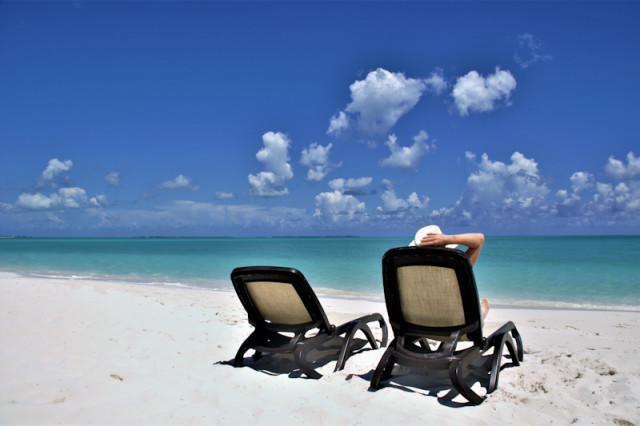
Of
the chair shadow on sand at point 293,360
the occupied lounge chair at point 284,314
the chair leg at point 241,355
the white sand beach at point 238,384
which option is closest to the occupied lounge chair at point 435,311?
the white sand beach at point 238,384

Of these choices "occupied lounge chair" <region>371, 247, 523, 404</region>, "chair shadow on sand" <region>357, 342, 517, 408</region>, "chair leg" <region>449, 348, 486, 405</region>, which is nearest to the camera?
"chair leg" <region>449, 348, 486, 405</region>

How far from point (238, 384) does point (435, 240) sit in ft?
7.19

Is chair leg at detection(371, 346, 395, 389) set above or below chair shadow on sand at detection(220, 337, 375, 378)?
above

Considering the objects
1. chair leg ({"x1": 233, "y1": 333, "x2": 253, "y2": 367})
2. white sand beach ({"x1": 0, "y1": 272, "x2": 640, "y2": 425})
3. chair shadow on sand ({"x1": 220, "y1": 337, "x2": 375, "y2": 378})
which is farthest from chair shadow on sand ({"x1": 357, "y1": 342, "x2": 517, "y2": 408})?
chair leg ({"x1": 233, "y1": 333, "x2": 253, "y2": 367})

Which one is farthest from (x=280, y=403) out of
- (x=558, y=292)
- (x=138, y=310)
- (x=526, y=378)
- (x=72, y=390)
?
(x=558, y=292)

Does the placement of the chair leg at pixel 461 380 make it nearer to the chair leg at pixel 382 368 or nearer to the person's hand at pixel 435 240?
the chair leg at pixel 382 368

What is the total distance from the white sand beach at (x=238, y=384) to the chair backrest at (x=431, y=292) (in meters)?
0.56

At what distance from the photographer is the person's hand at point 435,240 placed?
3955 millimetres

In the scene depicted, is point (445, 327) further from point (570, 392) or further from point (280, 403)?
point (280, 403)

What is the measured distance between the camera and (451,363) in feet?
11.8

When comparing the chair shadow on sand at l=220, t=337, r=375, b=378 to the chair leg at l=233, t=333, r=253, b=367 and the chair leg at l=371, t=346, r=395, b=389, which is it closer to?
the chair leg at l=233, t=333, r=253, b=367

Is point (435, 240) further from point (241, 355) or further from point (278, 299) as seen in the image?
point (241, 355)

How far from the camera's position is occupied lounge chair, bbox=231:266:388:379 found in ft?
13.9

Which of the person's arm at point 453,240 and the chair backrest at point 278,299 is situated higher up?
the person's arm at point 453,240
